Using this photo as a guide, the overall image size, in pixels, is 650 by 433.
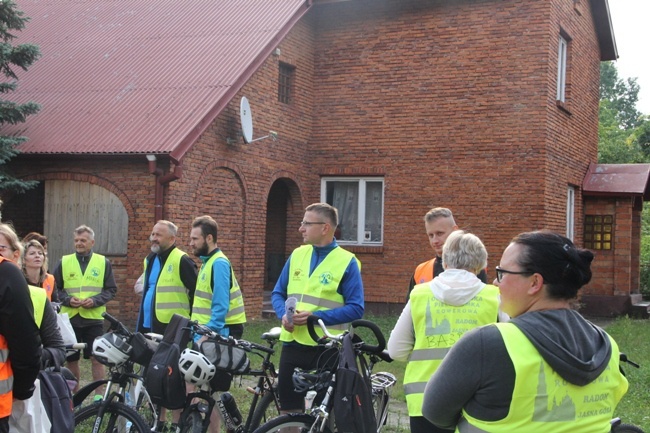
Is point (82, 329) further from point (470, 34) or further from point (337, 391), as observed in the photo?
point (470, 34)

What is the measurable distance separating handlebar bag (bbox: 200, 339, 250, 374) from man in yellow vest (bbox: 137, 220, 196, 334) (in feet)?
5.23

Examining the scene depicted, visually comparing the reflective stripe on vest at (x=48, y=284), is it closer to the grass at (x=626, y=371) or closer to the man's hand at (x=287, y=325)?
the grass at (x=626, y=371)

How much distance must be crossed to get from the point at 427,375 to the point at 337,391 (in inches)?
24.7

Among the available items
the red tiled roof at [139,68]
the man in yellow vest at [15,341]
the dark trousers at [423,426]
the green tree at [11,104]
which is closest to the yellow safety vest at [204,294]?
the dark trousers at [423,426]

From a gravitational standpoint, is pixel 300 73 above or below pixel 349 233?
above

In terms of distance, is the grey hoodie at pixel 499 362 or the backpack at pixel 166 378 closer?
the grey hoodie at pixel 499 362

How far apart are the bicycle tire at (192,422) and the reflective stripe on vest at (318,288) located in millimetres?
802

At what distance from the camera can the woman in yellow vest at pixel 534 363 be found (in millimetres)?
2586

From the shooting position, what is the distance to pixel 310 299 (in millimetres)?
6047

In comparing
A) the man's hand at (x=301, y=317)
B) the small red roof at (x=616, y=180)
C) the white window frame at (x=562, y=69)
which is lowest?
the man's hand at (x=301, y=317)

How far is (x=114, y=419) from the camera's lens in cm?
579

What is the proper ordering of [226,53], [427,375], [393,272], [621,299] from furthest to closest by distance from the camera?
[621,299], [393,272], [226,53], [427,375]

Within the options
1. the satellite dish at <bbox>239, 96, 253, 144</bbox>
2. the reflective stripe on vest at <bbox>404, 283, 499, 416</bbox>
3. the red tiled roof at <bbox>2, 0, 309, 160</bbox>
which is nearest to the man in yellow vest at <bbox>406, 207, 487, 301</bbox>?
the reflective stripe on vest at <bbox>404, 283, 499, 416</bbox>

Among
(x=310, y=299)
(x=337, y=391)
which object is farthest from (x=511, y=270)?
(x=310, y=299)
